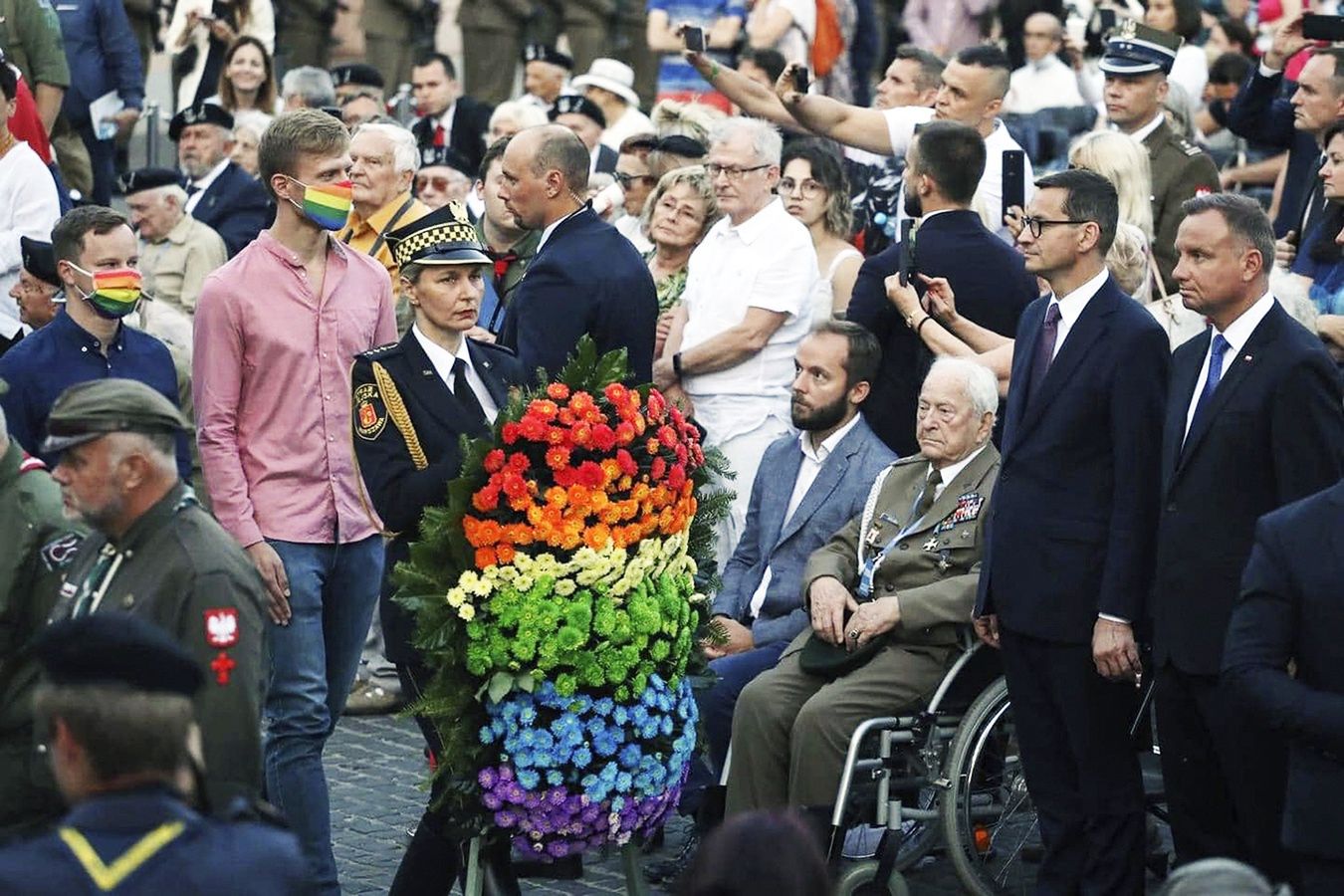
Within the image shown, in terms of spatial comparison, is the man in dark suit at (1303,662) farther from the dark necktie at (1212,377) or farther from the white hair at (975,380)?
the white hair at (975,380)

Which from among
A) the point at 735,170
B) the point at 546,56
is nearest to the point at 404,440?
the point at 735,170

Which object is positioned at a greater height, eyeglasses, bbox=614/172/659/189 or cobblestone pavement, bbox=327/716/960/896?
eyeglasses, bbox=614/172/659/189

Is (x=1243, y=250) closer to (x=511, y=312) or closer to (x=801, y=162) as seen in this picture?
(x=511, y=312)

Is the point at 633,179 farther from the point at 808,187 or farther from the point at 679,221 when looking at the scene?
the point at 808,187

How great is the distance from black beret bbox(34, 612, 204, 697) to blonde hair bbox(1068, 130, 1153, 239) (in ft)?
19.9

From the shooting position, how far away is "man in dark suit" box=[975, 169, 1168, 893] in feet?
23.2

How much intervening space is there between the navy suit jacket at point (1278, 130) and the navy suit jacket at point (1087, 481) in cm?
360

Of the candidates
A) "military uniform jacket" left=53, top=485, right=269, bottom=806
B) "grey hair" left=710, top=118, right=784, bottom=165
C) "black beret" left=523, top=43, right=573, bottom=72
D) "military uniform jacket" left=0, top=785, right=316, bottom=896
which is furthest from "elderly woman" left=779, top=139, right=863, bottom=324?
"military uniform jacket" left=0, top=785, right=316, bottom=896

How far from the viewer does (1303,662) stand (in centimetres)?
570

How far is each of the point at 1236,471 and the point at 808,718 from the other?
187 centimetres

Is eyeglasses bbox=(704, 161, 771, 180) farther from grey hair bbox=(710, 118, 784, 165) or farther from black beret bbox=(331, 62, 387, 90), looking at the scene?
black beret bbox=(331, 62, 387, 90)

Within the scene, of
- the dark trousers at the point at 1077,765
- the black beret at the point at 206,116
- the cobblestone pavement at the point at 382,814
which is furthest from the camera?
the black beret at the point at 206,116

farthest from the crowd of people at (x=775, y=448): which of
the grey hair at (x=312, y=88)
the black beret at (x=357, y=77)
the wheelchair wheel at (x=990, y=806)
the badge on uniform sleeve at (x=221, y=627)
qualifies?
the black beret at (x=357, y=77)

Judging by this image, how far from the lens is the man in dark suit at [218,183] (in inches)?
485
